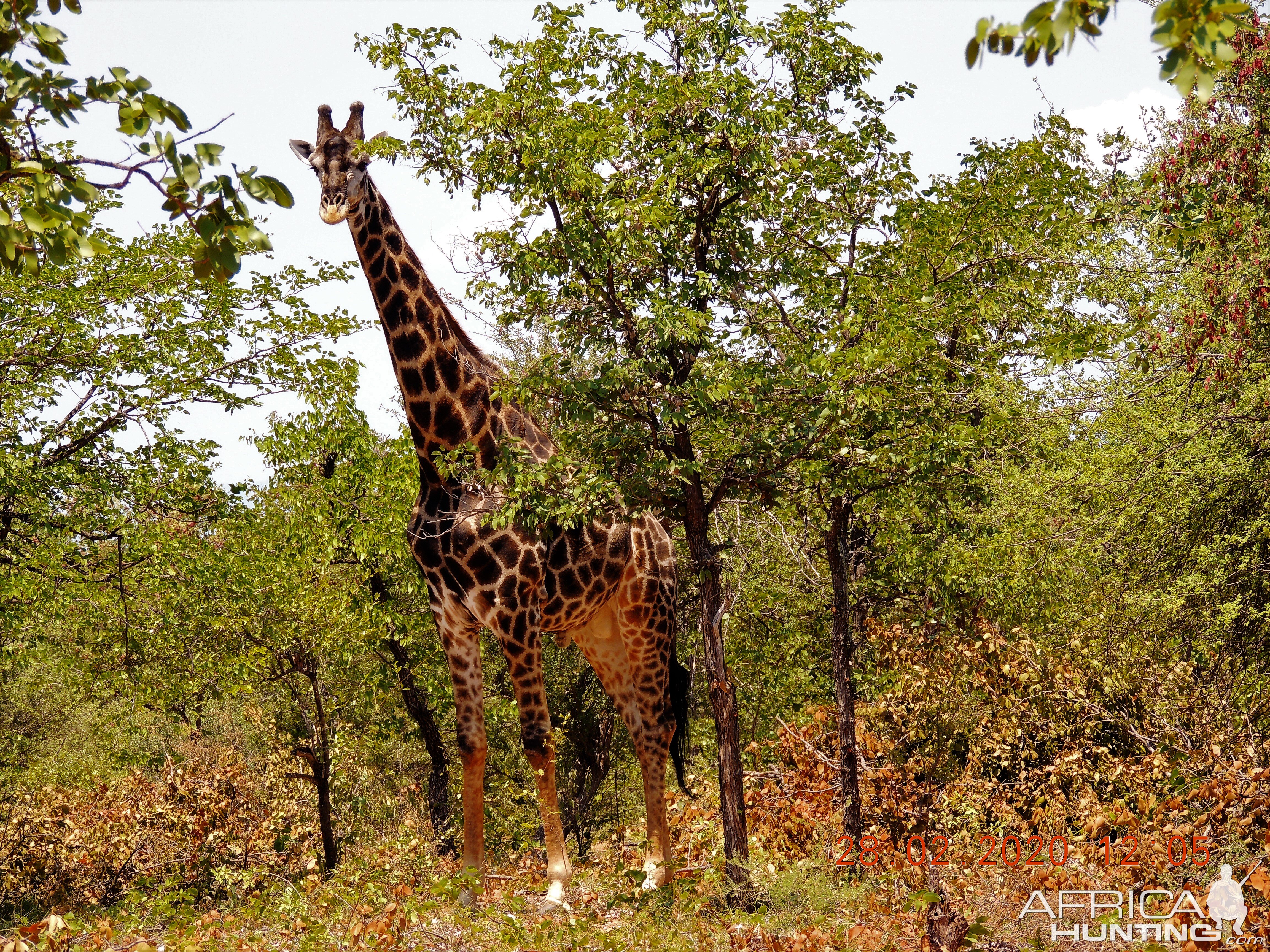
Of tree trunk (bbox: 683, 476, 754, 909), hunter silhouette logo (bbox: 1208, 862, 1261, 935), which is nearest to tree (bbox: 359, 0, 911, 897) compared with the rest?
tree trunk (bbox: 683, 476, 754, 909)

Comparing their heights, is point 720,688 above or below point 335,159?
below

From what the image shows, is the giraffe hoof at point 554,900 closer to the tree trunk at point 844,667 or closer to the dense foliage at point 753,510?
the dense foliage at point 753,510

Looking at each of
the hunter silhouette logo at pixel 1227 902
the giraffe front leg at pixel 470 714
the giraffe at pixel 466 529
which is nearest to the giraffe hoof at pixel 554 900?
the giraffe at pixel 466 529

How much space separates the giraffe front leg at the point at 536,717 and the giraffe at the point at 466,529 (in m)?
0.01

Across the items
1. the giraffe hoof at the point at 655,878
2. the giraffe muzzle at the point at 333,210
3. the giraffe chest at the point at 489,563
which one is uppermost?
the giraffe muzzle at the point at 333,210

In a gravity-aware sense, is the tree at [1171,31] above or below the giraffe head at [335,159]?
below

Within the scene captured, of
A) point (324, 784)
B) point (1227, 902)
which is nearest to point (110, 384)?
point (324, 784)

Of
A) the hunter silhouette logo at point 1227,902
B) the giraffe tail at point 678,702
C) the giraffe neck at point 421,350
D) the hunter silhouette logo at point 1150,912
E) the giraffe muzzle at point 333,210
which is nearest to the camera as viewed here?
the hunter silhouette logo at point 1150,912

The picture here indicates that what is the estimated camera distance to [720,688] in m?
9.20

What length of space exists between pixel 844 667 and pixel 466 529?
4453mm

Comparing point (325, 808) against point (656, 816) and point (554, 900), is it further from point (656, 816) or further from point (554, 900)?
point (554, 900)

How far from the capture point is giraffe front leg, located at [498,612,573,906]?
9.38 metres

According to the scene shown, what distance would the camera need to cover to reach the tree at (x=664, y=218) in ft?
27.4

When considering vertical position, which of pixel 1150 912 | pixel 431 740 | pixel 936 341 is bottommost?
pixel 1150 912
